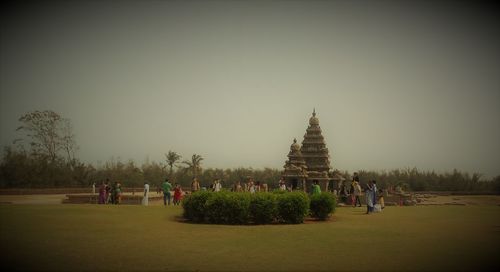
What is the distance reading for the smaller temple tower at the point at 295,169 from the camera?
41875 millimetres

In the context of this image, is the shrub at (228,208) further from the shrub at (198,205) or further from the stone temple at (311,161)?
the stone temple at (311,161)

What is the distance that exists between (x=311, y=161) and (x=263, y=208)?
27309 millimetres

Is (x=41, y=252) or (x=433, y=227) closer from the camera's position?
(x=41, y=252)

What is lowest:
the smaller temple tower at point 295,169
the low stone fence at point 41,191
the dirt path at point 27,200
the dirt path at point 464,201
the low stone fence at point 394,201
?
the dirt path at point 464,201

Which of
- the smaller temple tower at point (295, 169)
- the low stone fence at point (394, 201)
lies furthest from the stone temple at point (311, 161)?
the low stone fence at point (394, 201)

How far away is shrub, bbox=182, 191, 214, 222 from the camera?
57.2 ft

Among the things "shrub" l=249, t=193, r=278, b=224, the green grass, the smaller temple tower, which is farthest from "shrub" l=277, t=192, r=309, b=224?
the smaller temple tower

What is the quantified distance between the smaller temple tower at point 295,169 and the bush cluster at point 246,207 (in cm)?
2386

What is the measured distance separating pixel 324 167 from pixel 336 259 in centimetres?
3320

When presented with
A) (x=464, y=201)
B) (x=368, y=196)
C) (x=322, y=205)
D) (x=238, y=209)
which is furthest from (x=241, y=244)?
(x=464, y=201)

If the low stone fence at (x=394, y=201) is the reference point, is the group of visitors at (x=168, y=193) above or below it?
above

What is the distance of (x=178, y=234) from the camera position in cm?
1427

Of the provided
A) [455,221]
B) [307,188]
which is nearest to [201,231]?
[455,221]

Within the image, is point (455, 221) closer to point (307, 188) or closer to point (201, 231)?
point (201, 231)
